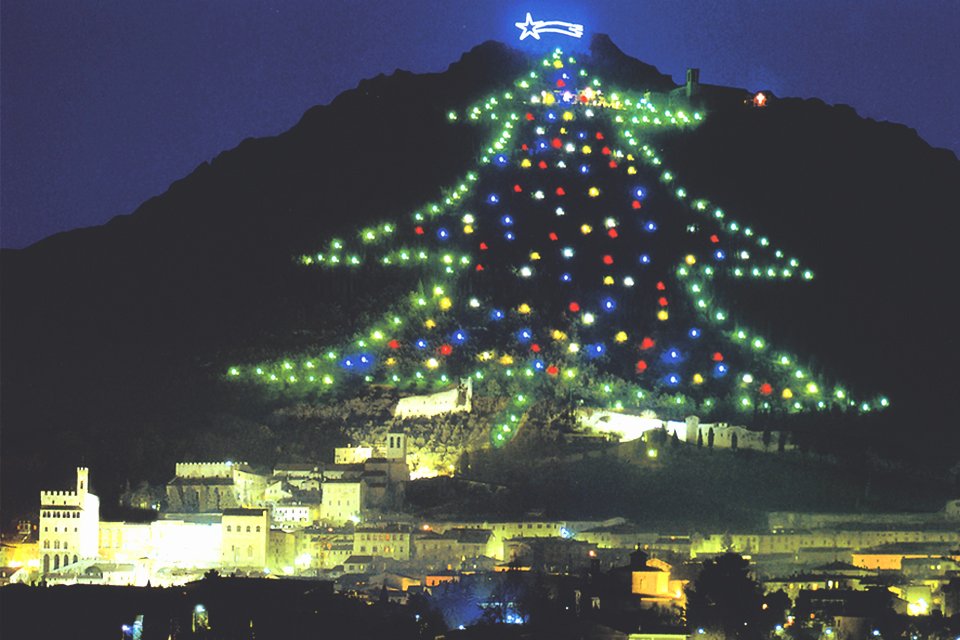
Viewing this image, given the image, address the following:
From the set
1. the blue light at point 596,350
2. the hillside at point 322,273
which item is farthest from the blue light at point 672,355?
the hillside at point 322,273

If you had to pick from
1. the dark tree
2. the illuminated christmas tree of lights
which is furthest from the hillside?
the dark tree

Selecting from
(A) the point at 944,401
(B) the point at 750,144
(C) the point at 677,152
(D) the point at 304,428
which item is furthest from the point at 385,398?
(B) the point at 750,144

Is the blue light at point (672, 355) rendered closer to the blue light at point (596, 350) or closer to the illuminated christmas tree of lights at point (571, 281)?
the illuminated christmas tree of lights at point (571, 281)

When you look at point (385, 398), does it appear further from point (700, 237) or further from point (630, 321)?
point (700, 237)

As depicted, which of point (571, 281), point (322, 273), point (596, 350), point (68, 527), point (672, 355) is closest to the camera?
point (68, 527)

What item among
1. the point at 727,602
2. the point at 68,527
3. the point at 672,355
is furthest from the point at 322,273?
the point at 727,602

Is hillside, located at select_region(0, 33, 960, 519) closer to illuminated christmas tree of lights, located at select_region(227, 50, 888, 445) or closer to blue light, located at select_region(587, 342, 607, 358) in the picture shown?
illuminated christmas tree of lights, located at select_region(227, 50, 888, 445)

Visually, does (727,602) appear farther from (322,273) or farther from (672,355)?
(322,273)
